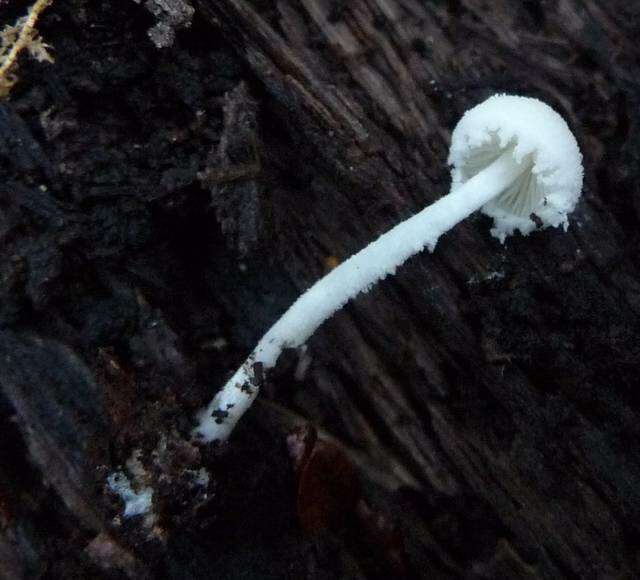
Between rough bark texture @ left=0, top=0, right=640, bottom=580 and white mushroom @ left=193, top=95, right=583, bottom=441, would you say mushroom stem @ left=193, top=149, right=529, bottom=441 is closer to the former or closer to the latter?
white mushroom @ left=193, top=95, right=583, bottom=441

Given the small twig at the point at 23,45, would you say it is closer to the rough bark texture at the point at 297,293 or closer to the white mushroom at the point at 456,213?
the rough bark texture at the point at 297,293

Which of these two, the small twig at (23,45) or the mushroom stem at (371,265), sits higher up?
the small twig at (23,45)

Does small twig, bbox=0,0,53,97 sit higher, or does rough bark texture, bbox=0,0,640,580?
small twig, bbox=0,0,53,97

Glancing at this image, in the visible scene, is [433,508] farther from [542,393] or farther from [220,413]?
[220,413]

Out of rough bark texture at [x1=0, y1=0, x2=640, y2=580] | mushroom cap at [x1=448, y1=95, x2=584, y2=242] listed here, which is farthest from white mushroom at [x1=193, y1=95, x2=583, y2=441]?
rough bark texture at [x1=0, y1=0, x2=640, y2=580]

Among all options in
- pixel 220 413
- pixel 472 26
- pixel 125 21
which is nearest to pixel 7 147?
pixel 125 21

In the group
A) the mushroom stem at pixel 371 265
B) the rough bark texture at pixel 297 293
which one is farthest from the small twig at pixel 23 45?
the mushroom stem at pixel 371 265

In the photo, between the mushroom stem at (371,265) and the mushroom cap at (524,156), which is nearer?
the mushroom cap at (524,156)

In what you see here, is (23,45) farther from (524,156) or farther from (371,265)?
(524,156)

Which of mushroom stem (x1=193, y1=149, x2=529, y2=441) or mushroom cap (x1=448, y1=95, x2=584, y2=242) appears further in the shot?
mushroom stem (x1=193, y1=149, x2=529, y2=441)
